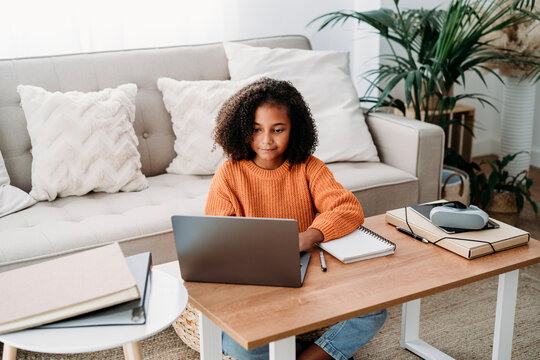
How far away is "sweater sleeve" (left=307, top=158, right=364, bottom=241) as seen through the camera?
4.74 ft

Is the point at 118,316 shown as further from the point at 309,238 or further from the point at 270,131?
the point at 270,131

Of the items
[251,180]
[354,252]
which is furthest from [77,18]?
[354,252]

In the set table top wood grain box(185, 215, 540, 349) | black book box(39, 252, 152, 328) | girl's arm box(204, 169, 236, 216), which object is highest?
girl's arm box(204, 169, 236, 216)

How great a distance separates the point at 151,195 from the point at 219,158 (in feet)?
→ 1.08

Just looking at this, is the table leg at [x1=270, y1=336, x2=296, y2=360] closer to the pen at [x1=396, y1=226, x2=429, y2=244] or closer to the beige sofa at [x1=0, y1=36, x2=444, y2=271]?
the pen at [x1=396, y1=226, x2=429, y2=244]

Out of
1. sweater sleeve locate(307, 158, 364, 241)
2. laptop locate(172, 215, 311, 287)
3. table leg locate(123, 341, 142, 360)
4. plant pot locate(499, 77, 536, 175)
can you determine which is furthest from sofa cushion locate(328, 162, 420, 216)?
table leg locate(123, 341, 142, 360)

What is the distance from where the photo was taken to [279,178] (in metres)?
1.56

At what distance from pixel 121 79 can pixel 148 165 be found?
0.36 metres

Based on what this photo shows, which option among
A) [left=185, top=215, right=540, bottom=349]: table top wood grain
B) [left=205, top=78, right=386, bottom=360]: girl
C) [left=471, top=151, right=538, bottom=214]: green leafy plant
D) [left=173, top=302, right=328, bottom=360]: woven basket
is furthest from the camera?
[left=471, top=151, right=538, bottom=214]: green leafy plant

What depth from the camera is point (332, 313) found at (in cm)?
113

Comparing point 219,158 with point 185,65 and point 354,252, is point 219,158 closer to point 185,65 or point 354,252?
point 185,65

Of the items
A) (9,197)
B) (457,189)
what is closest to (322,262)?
(9,197)

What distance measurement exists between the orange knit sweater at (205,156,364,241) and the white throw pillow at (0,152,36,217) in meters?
0.82

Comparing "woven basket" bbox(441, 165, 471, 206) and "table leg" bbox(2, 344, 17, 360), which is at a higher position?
"table leg" bbox(2, 344, 17, 360)
